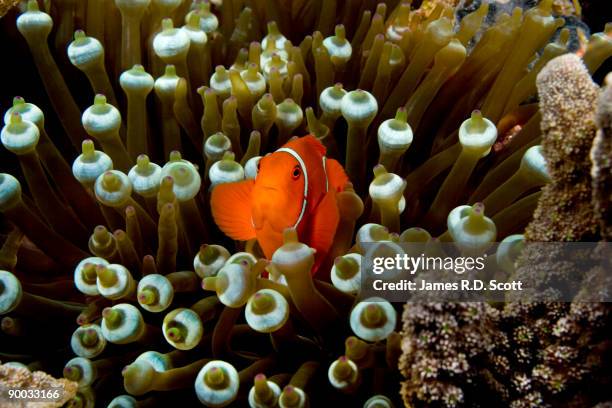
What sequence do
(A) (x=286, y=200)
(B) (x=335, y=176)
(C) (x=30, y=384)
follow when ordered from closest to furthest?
(C) (x=30, y=384) → (A) (x=286, y=200) → (B) (x=335, y=176)

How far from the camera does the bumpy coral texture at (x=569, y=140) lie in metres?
0.67

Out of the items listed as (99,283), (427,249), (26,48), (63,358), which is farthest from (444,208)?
(26,48)

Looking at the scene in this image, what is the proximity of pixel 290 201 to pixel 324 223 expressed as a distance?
Answer: 7 centimetres

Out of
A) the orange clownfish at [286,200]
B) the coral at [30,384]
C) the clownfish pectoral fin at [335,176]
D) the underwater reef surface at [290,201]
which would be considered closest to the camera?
the underwater reef surface at [290,201]

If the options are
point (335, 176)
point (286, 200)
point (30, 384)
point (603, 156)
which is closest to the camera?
point (603, 156)

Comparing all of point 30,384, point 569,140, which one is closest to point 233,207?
point 30,384

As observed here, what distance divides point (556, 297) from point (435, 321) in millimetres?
164

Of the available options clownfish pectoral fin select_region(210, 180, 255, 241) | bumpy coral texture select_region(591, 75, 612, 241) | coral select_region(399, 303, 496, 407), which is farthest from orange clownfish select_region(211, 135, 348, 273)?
bumpy coral texture select_region(591, 75, 612, 241)

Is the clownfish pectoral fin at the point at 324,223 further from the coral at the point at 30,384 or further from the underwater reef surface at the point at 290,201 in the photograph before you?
the coral at the point at 30,384

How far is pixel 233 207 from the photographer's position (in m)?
1.07

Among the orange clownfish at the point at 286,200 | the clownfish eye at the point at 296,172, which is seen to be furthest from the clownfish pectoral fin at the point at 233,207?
the clownfish eye at the point at 296,172

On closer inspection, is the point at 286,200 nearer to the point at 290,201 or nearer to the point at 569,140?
the point at 290,201

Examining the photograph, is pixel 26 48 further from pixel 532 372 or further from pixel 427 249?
pixel 532 372

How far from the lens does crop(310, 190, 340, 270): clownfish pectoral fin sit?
3.30 ft
